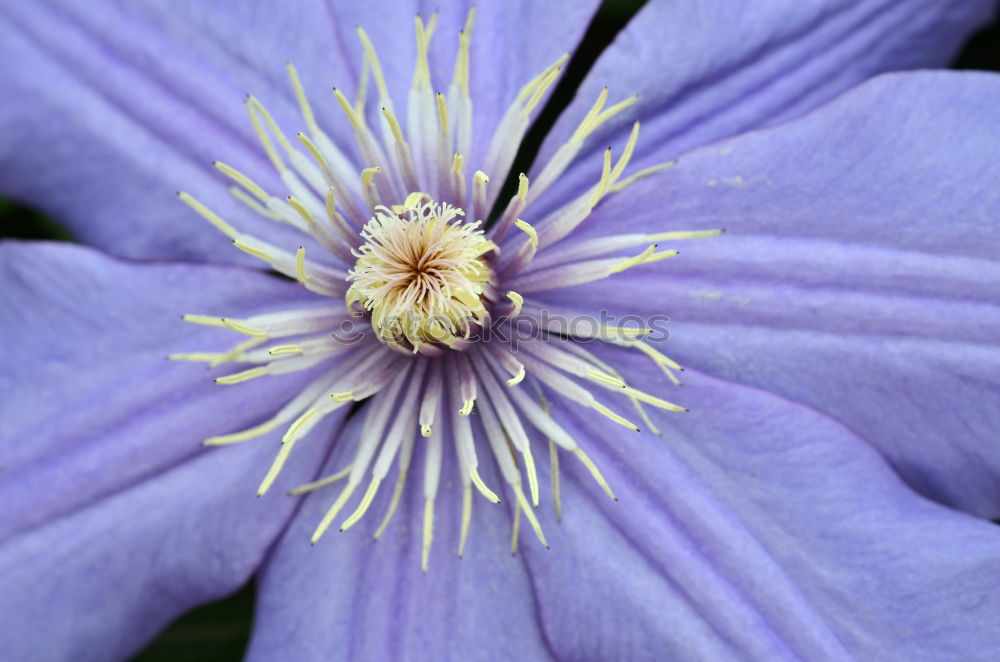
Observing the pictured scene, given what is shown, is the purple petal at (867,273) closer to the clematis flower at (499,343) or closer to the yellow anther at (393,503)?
the clematis flower at (499,343)

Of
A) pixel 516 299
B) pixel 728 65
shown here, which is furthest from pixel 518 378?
pixel 728 65

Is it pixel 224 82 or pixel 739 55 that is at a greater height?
pixel 739 55

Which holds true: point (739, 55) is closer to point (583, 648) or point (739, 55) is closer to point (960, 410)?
point (960, 410)

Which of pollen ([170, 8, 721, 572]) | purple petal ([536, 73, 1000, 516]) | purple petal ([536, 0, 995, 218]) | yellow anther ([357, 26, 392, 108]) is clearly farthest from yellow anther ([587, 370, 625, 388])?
yellow anther ([357, 26, 392, 108])

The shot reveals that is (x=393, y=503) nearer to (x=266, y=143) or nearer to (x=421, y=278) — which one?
(x=421, y=278)

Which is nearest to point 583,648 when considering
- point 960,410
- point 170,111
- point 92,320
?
point 960,410

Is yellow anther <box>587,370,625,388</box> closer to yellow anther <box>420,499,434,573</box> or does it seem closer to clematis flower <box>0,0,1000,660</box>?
clematis flower <box>0,0,1000,660</box>

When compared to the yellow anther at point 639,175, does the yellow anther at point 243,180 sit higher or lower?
lower

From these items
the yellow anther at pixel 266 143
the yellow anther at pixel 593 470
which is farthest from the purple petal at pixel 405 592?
the yellow anther at pixel 266 143
